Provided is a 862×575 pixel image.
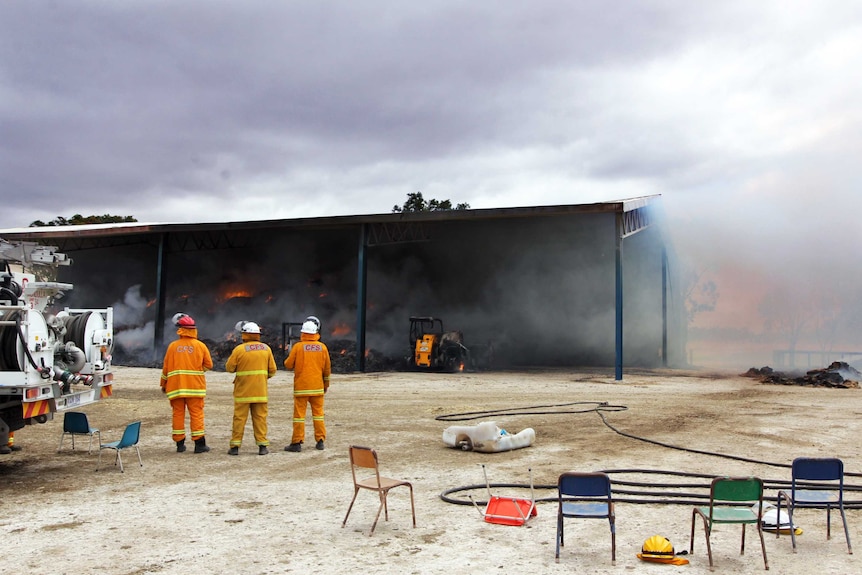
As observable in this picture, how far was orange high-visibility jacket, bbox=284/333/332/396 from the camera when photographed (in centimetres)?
975

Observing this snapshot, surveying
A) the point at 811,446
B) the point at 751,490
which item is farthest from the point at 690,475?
the point at 811,446

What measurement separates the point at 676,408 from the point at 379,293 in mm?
22927

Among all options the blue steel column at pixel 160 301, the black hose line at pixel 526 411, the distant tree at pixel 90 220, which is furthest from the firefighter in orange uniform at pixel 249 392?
the distant tree at pixel 90 220

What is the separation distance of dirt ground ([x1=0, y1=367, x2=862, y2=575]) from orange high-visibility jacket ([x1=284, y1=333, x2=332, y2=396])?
94 cm

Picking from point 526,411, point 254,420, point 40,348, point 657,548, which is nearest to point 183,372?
point 254,420

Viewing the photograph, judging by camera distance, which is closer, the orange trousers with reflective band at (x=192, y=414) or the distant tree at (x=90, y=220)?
the orange trousers with reflective band at (x=192, y=414)

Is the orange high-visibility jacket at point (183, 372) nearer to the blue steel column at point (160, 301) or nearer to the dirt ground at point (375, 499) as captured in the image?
the dirt ground at point (375, 499)

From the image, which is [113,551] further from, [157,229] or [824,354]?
[824,354]

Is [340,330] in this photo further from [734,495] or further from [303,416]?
[734,495]

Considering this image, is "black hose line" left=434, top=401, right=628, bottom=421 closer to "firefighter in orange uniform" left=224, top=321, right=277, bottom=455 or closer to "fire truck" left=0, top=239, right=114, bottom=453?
"firefighter in orange uniform" left=224, top=321, right=277, bottom=455

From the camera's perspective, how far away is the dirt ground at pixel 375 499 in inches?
211

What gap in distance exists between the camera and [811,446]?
10422 mm

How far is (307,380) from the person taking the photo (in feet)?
32.0

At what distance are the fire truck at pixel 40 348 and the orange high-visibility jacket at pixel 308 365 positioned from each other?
245 cm
